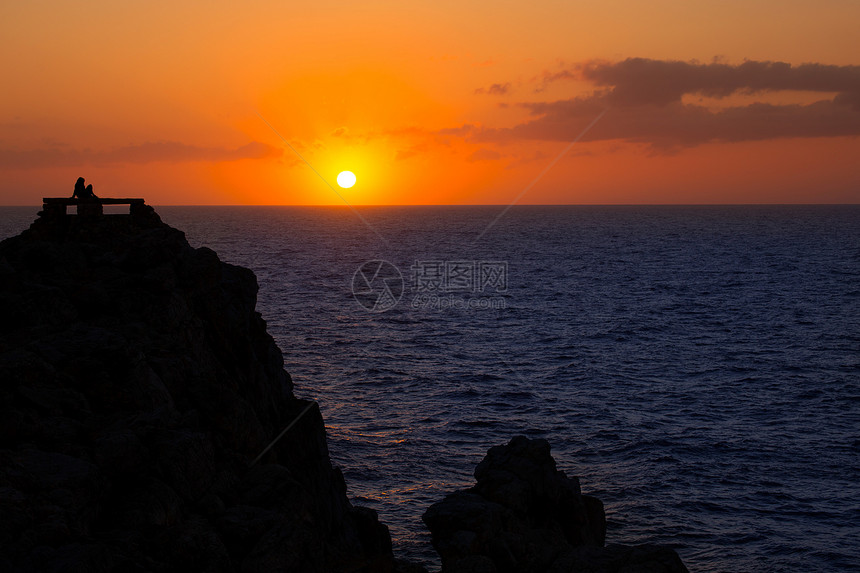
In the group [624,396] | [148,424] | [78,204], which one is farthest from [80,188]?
[624,396]

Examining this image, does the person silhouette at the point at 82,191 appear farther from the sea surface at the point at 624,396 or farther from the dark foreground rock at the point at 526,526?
the dark foreground rock at the point at 526,526

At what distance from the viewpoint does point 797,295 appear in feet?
281

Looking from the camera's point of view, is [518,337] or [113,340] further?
[518,337]

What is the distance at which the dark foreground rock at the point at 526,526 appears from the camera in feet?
63.3

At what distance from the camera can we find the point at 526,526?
24.9 meters

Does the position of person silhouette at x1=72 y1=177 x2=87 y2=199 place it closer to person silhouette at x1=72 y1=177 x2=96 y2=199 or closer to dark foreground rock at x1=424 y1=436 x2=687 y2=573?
person silhouette at x1=72 y1=177 x2=96 y2=199

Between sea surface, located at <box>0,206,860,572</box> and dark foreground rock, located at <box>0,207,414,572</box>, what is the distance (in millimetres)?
8970

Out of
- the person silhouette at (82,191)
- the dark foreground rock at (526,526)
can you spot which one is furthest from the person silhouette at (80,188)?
the dark foreground rock at (526,526)

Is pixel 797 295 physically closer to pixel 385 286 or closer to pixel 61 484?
pixel 385 286

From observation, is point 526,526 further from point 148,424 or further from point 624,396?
point 624,396

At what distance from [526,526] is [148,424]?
14.5m

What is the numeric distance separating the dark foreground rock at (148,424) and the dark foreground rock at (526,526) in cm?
314

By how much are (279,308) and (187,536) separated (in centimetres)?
6184

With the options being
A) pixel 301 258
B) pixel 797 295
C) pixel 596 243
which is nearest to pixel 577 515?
pixel 797 295
